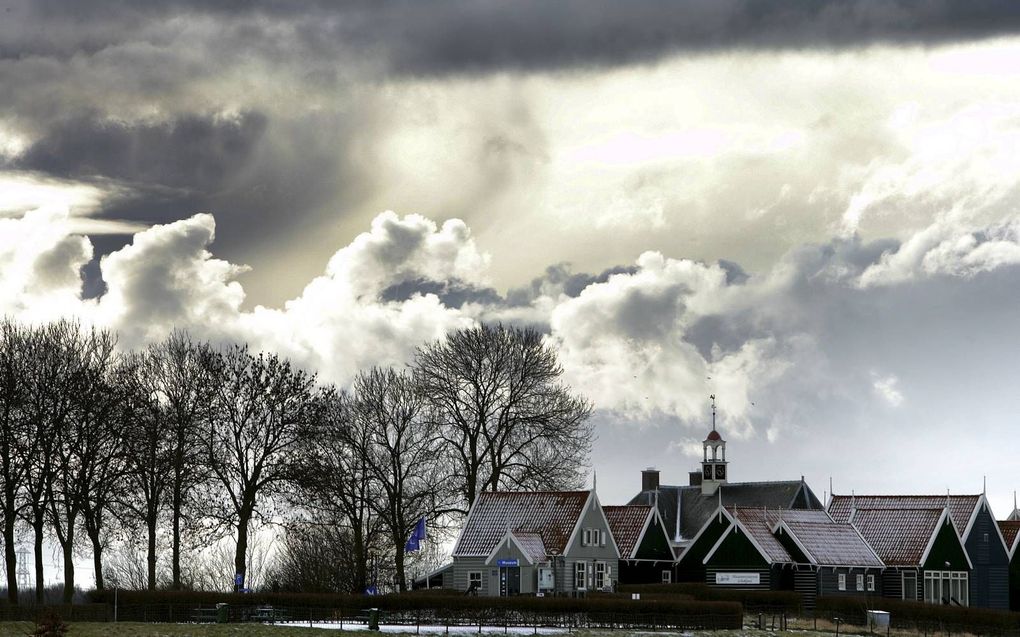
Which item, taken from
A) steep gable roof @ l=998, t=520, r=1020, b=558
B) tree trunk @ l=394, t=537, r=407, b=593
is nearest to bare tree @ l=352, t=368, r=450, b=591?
tree trunk @ l=394, t=537, r=407, b=593

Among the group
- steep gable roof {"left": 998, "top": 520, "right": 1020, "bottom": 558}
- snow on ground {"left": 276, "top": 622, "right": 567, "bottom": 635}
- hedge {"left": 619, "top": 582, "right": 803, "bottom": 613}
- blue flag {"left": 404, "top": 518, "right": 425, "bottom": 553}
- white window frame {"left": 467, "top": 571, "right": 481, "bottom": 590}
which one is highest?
blue flag {"left": 404, "top": 518, "right": 425, "bottom": 553}

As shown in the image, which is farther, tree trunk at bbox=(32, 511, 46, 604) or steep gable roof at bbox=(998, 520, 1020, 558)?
steep gable roof at bbox=(998, 520, 1020, 558)

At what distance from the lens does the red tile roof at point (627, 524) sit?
87875mm

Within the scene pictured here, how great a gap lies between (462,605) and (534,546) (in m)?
16.9

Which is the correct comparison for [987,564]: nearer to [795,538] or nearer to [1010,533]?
[1010,533]

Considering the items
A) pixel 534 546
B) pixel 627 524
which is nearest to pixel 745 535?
pixel 627 524

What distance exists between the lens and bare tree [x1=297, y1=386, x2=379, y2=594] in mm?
75625

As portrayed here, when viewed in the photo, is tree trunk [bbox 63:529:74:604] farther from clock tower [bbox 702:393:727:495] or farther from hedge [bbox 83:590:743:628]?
clock tower [bbox 702:393:727:495]

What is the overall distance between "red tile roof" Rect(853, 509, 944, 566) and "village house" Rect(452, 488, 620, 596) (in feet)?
50.1

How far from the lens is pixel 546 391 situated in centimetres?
8200

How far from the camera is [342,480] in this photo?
79125 mm

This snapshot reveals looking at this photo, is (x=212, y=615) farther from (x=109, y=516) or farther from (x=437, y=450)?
(x=437, y=450)

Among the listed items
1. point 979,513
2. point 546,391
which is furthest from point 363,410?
point 979,513

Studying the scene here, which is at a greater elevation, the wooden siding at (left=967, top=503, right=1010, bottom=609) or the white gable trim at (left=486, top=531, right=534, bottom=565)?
the white gable trim at (left=486, top=531, right=534, bottom=565)
